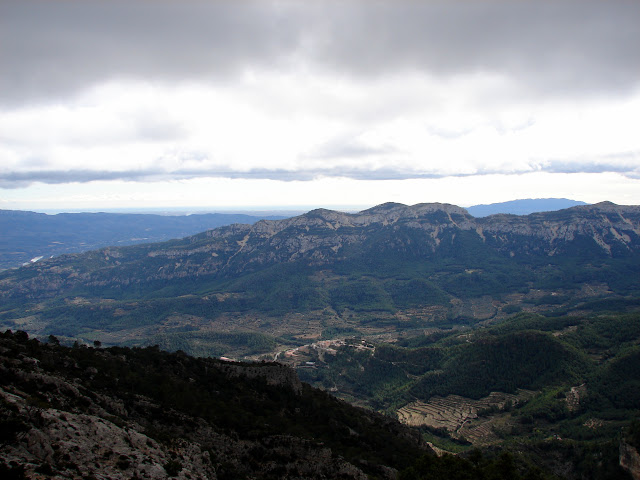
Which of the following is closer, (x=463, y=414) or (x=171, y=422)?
(x=171, y=422)

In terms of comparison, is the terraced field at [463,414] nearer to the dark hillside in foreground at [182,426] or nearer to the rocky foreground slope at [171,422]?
the dark hillside in foreground at [182,426]

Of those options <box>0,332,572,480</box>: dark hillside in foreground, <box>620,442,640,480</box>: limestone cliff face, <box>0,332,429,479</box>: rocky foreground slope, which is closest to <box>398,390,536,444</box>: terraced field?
<box>620,442,640,480</box>: limestone cliff face

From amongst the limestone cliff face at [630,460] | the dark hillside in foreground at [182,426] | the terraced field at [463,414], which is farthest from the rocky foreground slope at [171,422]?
the terraced field at [463,414]

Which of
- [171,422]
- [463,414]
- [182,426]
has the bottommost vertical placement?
[463,414]

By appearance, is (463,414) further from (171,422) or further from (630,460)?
(171,422)

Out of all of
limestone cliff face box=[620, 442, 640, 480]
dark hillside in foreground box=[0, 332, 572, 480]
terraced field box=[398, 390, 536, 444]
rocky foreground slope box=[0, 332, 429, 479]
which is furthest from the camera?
terraced field box=[398, 390, 536, 444]

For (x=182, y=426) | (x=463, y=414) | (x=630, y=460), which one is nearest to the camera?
(x=182, y=426)

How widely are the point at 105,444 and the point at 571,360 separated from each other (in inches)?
5782

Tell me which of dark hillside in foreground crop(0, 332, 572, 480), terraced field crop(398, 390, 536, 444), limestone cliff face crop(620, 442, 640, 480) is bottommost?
terraced field crop(398, 390, 536, 444)

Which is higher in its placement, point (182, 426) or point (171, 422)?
point (171, 422)

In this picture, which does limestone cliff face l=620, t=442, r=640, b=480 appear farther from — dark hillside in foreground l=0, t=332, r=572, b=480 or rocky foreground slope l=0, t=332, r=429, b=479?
rocky foreground slope l=0, t=332, r=429, b=479

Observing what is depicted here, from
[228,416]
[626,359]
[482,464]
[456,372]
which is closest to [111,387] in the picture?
[228,416]

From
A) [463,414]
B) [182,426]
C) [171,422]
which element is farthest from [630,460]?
[171,422]

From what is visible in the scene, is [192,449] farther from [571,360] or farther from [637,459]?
[571,360]
